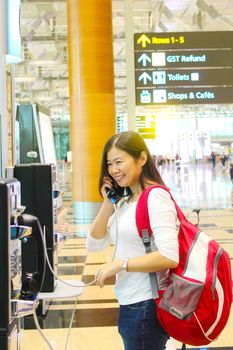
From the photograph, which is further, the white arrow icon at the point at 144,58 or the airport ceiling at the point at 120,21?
the airport ceiling at the point at 120,21

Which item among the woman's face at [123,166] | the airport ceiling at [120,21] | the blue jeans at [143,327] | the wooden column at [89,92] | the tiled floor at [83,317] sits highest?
the airport ceiling at [120,21]

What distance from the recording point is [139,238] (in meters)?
1.55

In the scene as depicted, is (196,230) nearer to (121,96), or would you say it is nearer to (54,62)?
(54,62)

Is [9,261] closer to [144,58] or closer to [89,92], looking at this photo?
[144,58]

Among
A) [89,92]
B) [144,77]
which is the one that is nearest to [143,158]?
[144,77]

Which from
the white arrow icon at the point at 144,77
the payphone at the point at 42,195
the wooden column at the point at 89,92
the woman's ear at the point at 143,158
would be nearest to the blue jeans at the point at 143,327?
the woman's ear at the point at 143,158

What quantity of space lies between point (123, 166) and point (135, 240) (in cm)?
24

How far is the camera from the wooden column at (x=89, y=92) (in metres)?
7.77

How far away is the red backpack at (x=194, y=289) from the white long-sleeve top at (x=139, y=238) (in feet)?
0.11

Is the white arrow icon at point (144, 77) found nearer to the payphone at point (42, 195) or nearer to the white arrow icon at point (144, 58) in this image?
the white arrow icon at point (144, 58)

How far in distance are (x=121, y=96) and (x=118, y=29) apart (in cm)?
1200

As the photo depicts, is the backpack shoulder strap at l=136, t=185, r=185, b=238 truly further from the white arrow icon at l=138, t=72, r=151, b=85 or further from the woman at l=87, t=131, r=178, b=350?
the white arrow icon at l=138, t=72, r=151, b=85

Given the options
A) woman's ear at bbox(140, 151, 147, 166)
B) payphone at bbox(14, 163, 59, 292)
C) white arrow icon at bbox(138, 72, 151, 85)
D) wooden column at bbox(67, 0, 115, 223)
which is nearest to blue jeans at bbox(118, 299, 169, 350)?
woman's ear at bbox(140, 151, 147, 166)

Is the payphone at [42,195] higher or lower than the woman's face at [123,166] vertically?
lower
